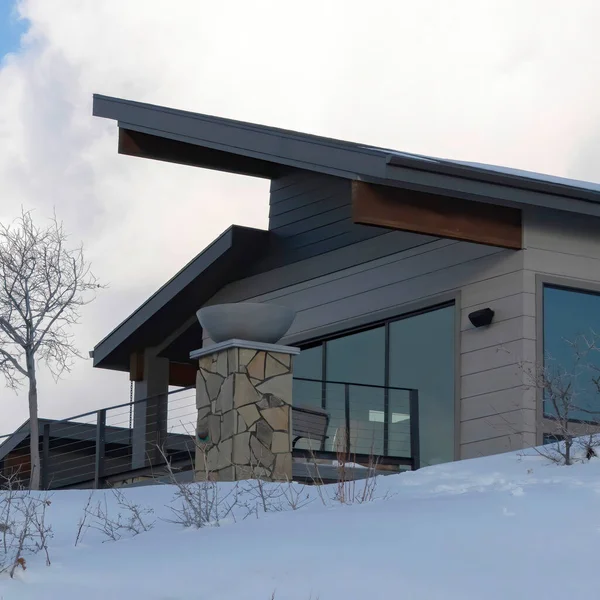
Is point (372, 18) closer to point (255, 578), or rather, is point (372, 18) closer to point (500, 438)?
point (500, 438)

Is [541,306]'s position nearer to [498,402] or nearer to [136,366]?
[498,402]

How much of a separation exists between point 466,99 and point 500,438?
8.69m

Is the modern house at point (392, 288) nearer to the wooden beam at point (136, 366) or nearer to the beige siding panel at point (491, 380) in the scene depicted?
the beige siding panel at point (491, 380)

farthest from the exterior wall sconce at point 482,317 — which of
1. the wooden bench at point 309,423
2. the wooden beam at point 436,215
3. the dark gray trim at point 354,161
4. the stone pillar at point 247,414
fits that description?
the stone pillar at point 247,414

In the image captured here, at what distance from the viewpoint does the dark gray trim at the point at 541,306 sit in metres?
11.0

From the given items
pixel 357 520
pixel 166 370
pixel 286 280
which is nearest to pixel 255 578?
pixel 357 520

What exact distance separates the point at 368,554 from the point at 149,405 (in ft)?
39.7

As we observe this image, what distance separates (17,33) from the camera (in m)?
13.7

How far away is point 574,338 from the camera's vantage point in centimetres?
1143

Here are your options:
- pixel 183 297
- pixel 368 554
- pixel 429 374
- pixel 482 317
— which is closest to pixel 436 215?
pixel 482 317

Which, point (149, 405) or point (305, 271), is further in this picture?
point (149, 405)

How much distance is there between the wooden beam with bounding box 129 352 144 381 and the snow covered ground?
10582 millimetres

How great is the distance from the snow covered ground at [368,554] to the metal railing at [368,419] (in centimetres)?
513

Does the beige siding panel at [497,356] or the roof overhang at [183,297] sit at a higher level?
the roof overhang at [183,297]
